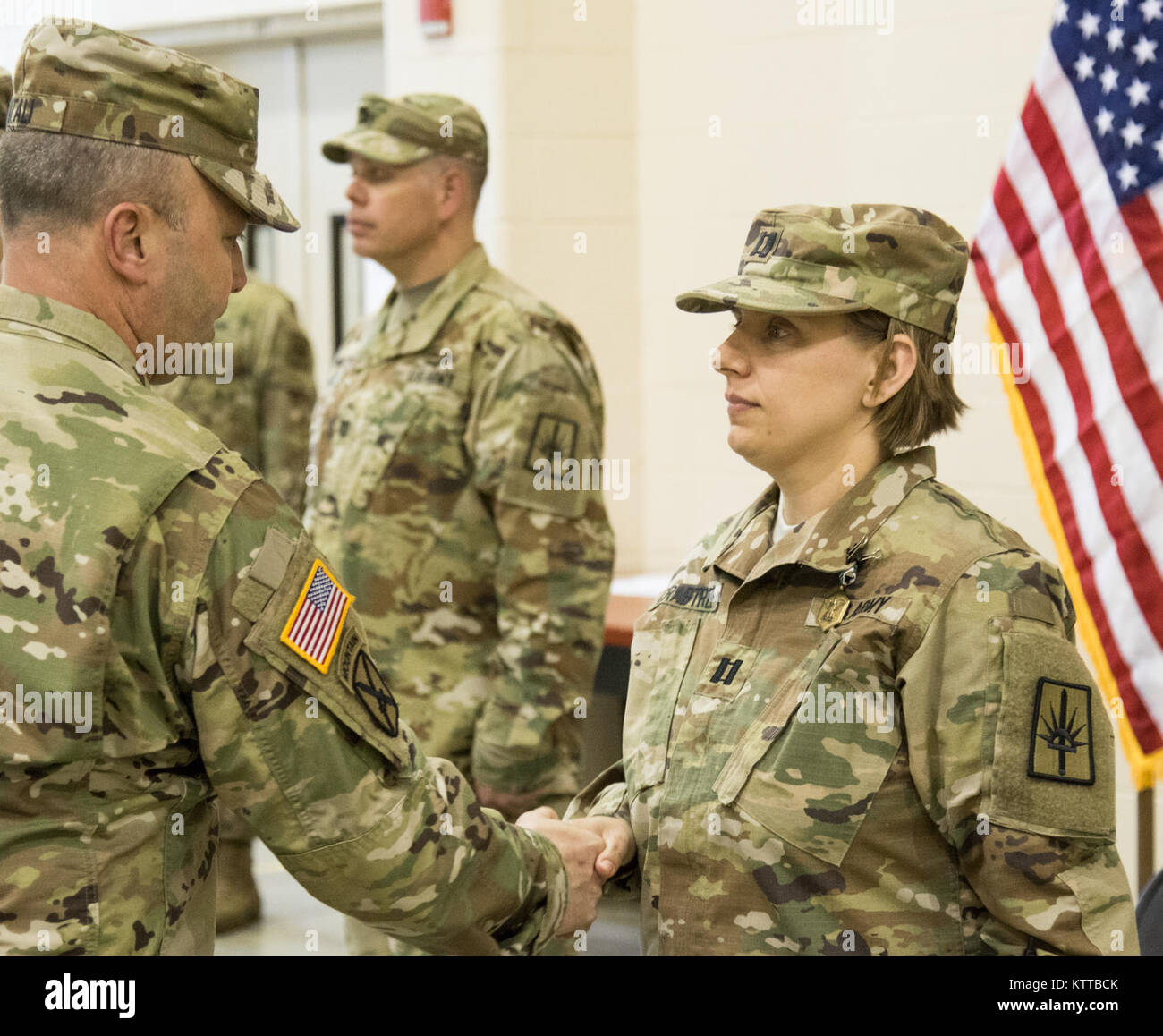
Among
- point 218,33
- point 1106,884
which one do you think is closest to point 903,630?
point 1106,884

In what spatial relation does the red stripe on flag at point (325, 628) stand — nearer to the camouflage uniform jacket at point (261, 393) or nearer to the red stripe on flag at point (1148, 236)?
the red stripe on flag at point (1148, 236)

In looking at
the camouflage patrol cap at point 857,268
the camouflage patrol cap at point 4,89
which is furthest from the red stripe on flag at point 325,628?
the camouflage patrol cap at point 4,89

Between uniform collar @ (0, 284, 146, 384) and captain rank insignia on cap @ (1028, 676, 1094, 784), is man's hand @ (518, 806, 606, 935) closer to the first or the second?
captain rank insignia on cap @ (1028, 676, 1094, 784)

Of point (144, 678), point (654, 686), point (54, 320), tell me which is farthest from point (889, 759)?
point (54, 320)

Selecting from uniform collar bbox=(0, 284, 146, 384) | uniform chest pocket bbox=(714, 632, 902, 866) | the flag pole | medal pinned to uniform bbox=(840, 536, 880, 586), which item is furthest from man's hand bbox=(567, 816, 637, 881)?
the flag pole

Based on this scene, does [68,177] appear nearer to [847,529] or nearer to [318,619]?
[318,619]

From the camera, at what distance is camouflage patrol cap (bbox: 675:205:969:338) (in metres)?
1.61

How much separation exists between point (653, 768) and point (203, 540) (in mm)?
627

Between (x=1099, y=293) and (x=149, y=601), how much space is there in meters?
1.92

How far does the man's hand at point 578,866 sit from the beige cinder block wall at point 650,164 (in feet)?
7.69

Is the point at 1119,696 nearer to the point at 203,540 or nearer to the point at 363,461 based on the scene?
the point at 363,461

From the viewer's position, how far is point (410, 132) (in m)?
3.06
